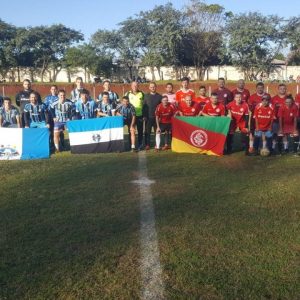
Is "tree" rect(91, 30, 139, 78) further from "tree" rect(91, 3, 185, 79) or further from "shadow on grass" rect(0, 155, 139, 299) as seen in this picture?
"shadow on grass" rect(0, 155, 139, 299)

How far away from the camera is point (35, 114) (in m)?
11.6

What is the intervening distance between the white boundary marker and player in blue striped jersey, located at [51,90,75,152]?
4.85 metres

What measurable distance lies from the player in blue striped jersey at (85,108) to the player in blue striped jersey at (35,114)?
844 millimetres

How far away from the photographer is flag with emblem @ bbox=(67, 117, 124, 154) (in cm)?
1138

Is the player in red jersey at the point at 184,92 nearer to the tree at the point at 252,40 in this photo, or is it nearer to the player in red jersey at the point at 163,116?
the player in red jersey at the point at 163,116

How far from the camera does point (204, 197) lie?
698cm

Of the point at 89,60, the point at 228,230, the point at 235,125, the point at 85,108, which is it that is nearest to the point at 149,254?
the point at 228,230

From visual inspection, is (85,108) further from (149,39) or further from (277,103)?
(149,39)

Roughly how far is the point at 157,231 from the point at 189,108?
662 cm

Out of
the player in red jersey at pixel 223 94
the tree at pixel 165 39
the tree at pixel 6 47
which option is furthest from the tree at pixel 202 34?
the player in red jersey at pixel 223 94

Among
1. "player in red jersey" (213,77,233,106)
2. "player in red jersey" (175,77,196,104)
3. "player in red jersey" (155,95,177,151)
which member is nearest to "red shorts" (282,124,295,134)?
"player in red jersey" (213,77,233,106)

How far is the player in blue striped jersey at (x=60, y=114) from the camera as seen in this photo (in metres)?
11.7

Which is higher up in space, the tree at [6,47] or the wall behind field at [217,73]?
→ the tree at [6,47]

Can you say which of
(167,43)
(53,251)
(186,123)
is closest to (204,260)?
(53,251)
